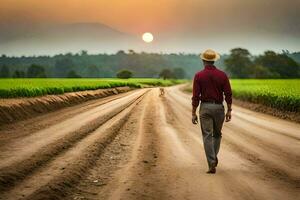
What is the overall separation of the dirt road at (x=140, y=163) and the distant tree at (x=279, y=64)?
119580 mm

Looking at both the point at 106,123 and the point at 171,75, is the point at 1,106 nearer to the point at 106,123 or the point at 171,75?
the point at 106,123

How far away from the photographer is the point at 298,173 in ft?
27.5

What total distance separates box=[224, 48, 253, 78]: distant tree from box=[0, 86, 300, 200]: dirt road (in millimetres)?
140925

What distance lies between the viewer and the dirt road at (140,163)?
6832mm

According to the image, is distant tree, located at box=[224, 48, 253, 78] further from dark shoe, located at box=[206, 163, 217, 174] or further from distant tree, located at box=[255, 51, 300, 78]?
dark shoe, located at box=[206, 163, 217, 174]

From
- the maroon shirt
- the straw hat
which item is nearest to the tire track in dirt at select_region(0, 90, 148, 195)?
the maroon shirt

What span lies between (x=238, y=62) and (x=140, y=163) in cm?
14905

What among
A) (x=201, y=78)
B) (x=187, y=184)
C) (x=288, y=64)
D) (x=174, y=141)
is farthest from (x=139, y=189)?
(x=288, y=64)

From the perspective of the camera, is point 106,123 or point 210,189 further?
point 106,123

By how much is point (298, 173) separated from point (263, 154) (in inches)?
80.6

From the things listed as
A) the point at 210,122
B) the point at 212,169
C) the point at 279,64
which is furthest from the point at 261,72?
the point at 212,169

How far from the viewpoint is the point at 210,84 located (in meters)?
8.44

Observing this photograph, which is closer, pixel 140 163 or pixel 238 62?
pixel 140 163

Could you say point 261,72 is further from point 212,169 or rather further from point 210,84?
point 212,169
